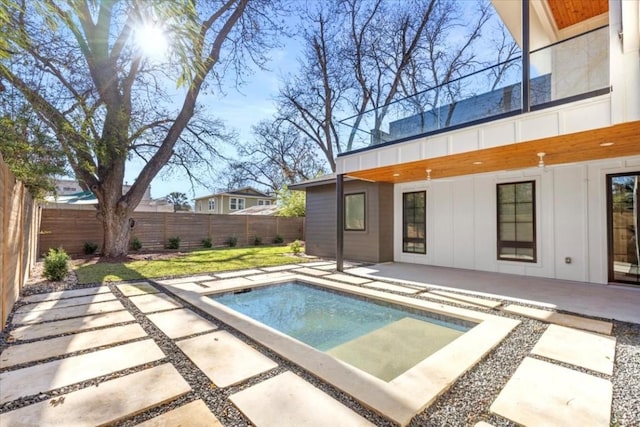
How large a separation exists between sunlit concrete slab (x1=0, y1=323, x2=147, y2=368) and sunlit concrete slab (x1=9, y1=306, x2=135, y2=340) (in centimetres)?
20

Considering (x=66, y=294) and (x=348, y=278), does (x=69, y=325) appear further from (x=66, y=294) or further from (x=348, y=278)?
(x=348, y=278)

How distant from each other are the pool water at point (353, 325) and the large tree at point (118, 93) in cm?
508

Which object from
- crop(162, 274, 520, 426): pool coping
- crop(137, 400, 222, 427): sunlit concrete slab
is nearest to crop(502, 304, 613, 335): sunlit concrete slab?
crop(162, 274, 520, 426): pool coping

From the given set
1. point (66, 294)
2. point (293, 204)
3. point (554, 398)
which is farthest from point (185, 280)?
point (293, 204)

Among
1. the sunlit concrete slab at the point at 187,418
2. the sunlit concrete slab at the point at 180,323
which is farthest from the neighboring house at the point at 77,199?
the sunlit concrete slab at the point at 187,418

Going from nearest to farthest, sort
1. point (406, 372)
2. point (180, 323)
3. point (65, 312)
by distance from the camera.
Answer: point (406, 372) < point (180, 323) < point (65, 312)

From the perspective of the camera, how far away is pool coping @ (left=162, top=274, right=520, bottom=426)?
6.55 ft

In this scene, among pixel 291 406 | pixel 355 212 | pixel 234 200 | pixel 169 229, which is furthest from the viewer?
pixel 234 200

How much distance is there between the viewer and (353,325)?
4074 millimetres

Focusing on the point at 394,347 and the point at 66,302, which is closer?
the point at 394,347

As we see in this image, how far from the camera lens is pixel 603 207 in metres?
5.63

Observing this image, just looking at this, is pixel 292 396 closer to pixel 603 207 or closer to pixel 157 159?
pixel 603 207

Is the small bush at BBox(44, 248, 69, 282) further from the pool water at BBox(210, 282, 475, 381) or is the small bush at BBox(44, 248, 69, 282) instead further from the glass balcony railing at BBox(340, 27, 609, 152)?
the glass balcony railing at BBox(340, 27, 609, 152)

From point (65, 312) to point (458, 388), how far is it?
454 cm
